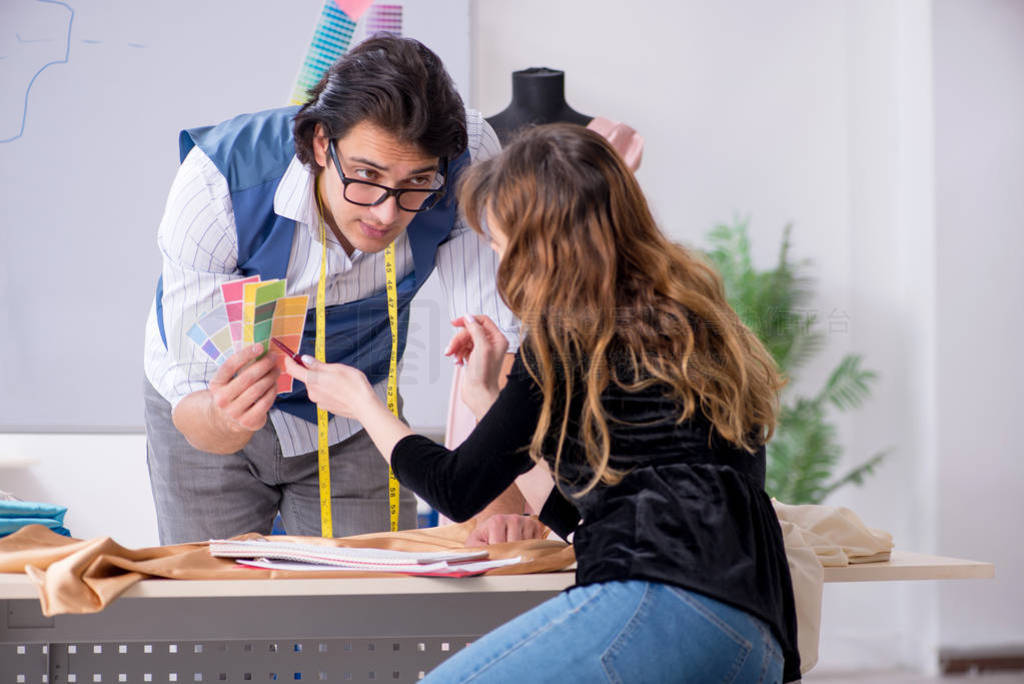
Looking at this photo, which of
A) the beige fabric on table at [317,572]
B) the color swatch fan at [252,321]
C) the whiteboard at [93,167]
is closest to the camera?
the beige fabric on table at [317,572]

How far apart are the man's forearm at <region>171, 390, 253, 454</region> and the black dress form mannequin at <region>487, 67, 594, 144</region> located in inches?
59.6

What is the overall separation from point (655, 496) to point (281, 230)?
1113mm

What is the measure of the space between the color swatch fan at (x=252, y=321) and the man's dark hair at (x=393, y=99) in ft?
1.25

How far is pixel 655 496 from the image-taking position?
1235 millimetres

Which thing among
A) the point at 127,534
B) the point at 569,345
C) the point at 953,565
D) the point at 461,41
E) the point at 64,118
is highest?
the point at 461,41

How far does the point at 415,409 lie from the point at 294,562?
230 centimetres

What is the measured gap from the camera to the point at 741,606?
1.20m

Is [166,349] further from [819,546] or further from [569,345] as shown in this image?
[819,546]

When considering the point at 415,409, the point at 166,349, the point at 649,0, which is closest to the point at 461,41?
the point at 649,0

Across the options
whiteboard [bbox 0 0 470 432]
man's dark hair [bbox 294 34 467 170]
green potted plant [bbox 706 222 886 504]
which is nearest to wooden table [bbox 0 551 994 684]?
man's dark hair [bbox 294 34 467 170]

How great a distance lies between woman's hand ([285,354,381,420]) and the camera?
5.31 ft

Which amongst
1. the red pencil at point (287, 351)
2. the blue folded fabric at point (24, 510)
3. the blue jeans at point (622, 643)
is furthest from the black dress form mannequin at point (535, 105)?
the blue jeans at point (622, 643)

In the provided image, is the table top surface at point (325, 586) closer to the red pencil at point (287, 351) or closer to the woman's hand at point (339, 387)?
the woman's hand at point (339, 387)

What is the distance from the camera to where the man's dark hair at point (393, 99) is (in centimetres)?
180
